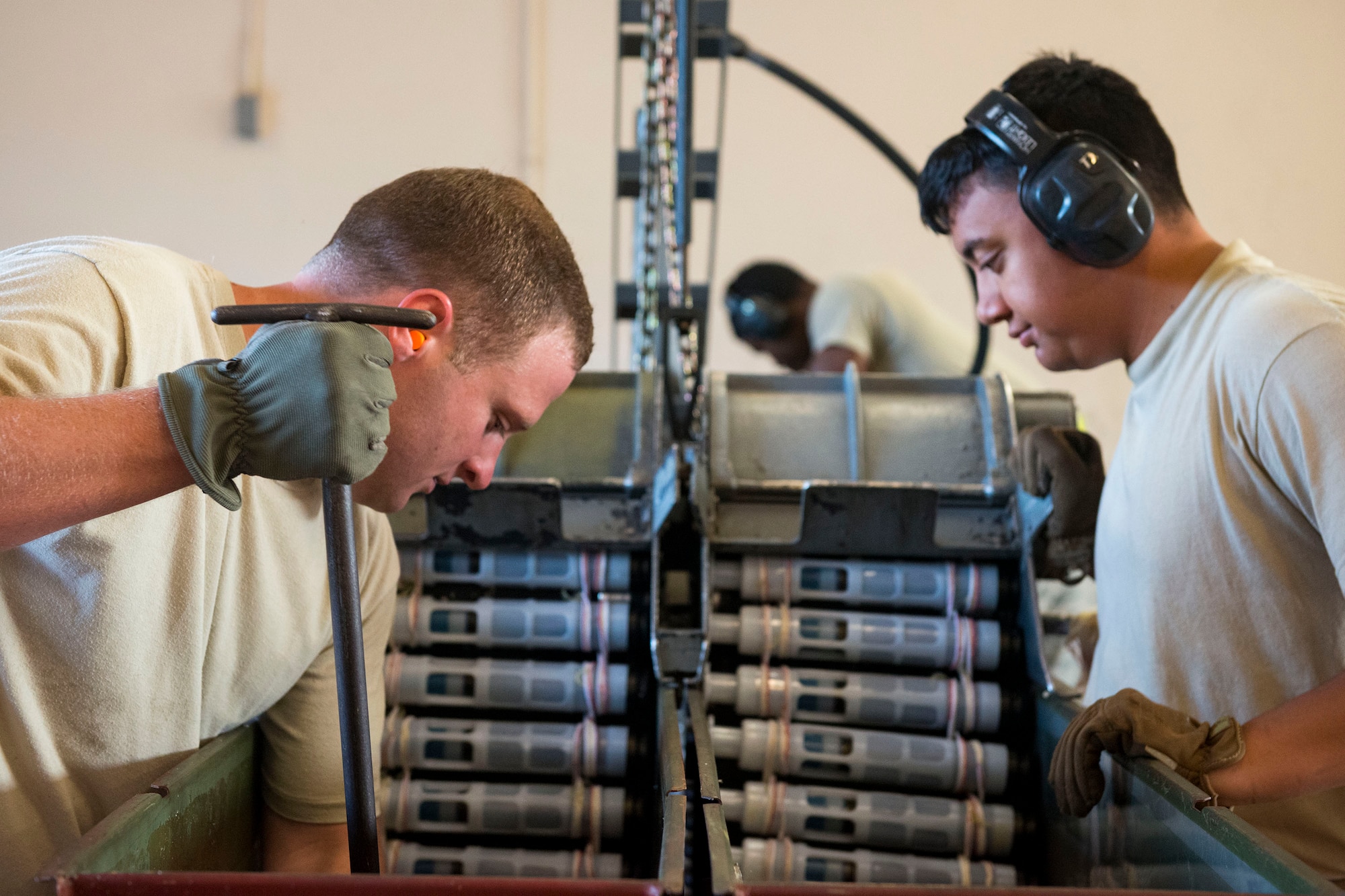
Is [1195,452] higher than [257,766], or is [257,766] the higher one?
[1195,452]

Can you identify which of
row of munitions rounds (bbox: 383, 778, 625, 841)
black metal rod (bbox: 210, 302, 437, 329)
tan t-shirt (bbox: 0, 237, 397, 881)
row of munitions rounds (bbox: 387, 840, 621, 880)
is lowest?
row of munitions rounds (bbox: 387, 840, 621, 880)

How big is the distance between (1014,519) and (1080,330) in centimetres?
37

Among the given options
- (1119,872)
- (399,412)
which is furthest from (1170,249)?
(399,412)

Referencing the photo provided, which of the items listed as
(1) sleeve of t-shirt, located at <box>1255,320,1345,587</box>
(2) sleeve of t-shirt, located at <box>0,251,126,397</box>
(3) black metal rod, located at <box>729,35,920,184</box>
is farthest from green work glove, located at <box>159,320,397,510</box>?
(3) black metal rod, located at <box>729,35,920,184</box>

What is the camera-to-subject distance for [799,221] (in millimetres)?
4047

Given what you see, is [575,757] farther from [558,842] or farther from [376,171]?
[376,171]

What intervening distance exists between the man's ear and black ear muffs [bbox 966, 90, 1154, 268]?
0.71 meters

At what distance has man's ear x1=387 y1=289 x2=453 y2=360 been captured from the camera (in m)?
0.99

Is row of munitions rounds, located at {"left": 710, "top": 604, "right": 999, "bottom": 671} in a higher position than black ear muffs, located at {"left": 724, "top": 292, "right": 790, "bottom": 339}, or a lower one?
lower

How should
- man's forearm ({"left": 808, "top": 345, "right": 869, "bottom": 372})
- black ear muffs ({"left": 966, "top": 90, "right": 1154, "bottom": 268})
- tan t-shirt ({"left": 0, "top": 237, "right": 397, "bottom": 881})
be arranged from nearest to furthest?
tan t-shirt ({"left": 0, "top": 237, "right": 397, "bottom": 881}) < black ear muffs ({"left": 966, "top": 90, "right": 1154, "bottom": 268}) < man's forearm ({"left": 808, "top": 345, "right": 869, "bottom": 372})

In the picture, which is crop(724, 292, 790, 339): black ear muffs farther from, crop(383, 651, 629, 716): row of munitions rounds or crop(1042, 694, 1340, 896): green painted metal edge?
crop(1042, 694, 1340, 896): green painted metal edge

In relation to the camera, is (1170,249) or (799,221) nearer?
(1170,249)

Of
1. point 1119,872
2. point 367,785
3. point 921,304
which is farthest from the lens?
point 921,304

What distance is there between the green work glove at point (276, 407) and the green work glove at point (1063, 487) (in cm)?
103
